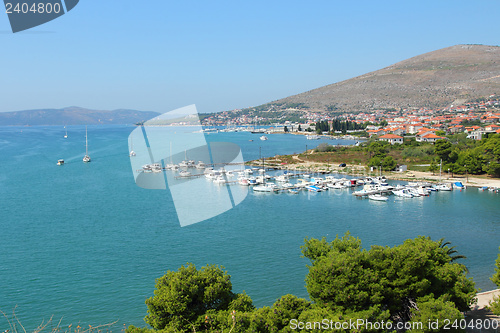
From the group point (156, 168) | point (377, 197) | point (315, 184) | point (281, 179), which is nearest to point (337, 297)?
point (377, 197)

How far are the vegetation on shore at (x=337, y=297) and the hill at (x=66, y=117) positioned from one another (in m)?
106

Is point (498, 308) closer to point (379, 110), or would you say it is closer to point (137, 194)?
point (137, 194)

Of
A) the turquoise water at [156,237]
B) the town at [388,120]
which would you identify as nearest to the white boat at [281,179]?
the turquoise water at [156,237]

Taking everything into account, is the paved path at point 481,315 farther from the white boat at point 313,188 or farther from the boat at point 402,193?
the white boat at point 313,188

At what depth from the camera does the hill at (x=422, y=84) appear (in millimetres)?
72500

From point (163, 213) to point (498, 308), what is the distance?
36.5 feet

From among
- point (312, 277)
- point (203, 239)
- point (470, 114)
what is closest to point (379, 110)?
point (470, 114)

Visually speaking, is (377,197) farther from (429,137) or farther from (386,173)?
(429,137)

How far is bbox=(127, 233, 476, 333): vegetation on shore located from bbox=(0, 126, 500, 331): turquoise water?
2.25 metres

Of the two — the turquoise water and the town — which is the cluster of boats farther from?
the town

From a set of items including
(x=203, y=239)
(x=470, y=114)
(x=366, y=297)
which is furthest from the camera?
(x=470, y=114)

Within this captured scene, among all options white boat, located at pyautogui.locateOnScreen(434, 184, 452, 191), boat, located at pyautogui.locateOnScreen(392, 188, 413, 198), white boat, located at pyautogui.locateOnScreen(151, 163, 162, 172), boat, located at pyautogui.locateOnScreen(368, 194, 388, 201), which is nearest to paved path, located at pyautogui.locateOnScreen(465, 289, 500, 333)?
boat, located at pyautogui.locateOnScreen(368, 194, 388, 201)

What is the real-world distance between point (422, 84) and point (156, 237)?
3128 inches

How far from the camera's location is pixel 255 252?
33.0 feet
